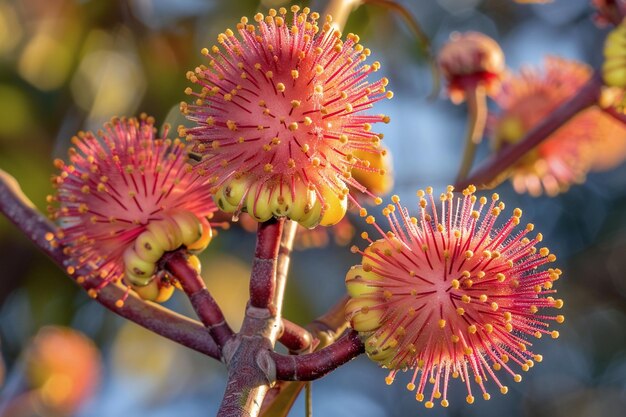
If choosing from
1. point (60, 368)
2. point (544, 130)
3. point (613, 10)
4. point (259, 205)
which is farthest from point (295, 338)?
point (60, 368)

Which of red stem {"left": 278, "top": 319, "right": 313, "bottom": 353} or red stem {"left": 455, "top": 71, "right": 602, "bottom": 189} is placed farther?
red stem {"left": 455, "top": 71, "right": 602, "bottom": 189}

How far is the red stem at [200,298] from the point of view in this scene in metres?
1.22

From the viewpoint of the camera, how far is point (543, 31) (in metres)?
6.66

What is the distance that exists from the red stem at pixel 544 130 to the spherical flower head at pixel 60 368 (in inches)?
69.1

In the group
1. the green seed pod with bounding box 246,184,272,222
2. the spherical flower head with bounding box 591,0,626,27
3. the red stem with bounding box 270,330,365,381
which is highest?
the spherical flower head with bounding box 591,0,626,27

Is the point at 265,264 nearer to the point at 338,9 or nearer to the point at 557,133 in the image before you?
the point at 338,9

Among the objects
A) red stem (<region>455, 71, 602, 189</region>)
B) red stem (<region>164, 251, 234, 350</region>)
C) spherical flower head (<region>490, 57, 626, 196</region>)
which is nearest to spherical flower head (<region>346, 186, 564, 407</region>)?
red stem (<region>164, 251, 234, 350</region>)

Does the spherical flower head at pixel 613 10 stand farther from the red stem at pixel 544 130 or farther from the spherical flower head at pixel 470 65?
the spherical flower head at pixel 470 65

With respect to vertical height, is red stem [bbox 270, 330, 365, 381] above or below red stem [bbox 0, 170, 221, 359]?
below

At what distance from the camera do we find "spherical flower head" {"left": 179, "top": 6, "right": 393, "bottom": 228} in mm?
1273

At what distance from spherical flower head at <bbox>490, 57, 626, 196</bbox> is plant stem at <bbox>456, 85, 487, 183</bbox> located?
0.39 feet

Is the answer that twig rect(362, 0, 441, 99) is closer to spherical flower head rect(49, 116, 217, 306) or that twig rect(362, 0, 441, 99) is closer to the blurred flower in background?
spherical flower head rect(49, 116, 217, 306)

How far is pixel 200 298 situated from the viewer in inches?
50.4

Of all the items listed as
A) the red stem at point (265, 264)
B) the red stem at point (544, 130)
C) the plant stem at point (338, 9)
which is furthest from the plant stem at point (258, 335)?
the red stem at point (544, 130)
